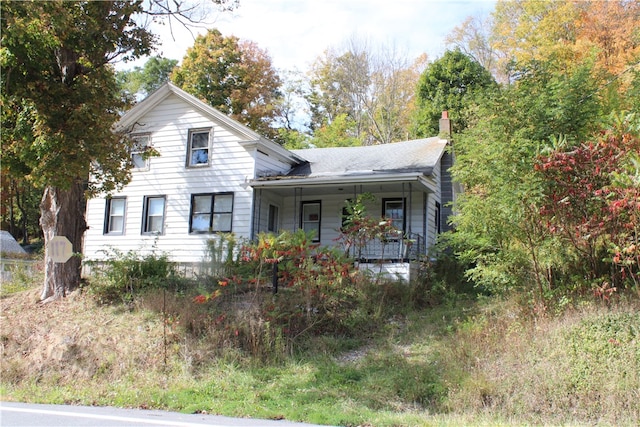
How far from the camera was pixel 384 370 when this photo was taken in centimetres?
915

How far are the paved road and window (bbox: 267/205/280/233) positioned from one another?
11.2m

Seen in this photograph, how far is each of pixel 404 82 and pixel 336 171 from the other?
17.3m

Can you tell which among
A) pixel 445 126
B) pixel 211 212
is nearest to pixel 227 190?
pixel 211 212

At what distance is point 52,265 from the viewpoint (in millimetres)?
14023

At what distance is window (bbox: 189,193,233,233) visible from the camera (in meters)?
18.0

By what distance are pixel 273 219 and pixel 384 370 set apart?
10.5 meters

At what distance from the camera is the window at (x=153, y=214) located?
18.8m

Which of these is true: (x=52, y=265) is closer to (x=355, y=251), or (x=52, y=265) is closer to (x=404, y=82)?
(x=355, y=251)

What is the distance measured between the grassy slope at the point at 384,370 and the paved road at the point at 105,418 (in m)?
0.39

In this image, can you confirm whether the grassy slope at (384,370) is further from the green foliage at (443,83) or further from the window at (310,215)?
the green foliage at (443,83)

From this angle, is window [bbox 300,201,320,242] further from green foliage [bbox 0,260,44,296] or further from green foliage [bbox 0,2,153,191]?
green foliage [bbox 0,260,44,296]

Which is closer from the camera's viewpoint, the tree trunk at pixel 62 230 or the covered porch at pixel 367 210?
the tree trunk at pixel 62 230

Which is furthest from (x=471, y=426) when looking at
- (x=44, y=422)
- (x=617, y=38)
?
(x=617, y=38)

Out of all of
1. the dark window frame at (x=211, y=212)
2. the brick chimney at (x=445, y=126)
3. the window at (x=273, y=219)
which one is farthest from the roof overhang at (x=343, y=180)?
the brick chimney at (x=445, y=126)
